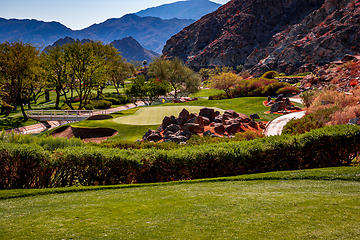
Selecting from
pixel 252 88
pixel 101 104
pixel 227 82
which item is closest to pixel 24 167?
pixel 101 104

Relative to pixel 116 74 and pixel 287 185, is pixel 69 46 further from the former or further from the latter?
pixel 287 185

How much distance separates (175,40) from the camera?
139375mm

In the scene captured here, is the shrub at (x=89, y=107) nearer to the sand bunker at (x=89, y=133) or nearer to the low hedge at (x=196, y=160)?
the sand bunker at (x=89, y=133)

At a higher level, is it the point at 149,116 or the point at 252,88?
the point at 252,88

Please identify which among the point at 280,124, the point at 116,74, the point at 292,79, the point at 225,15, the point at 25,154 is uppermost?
the point at 225,15

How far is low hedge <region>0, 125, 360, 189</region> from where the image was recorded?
7.33 meters

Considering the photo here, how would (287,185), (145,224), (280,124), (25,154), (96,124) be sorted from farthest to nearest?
(96,124) → (280,124) → (25,154) → (287,185) → (145,224)

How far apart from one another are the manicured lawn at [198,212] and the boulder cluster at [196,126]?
8037mm

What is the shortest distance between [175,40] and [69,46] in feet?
377

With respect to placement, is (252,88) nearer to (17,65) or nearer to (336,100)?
(336,100)

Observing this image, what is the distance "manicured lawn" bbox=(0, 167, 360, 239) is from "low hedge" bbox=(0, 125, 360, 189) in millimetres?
1143

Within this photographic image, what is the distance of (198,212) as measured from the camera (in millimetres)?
4336

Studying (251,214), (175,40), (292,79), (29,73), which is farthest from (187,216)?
(175,40)

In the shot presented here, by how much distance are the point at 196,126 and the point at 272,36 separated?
377 ft
